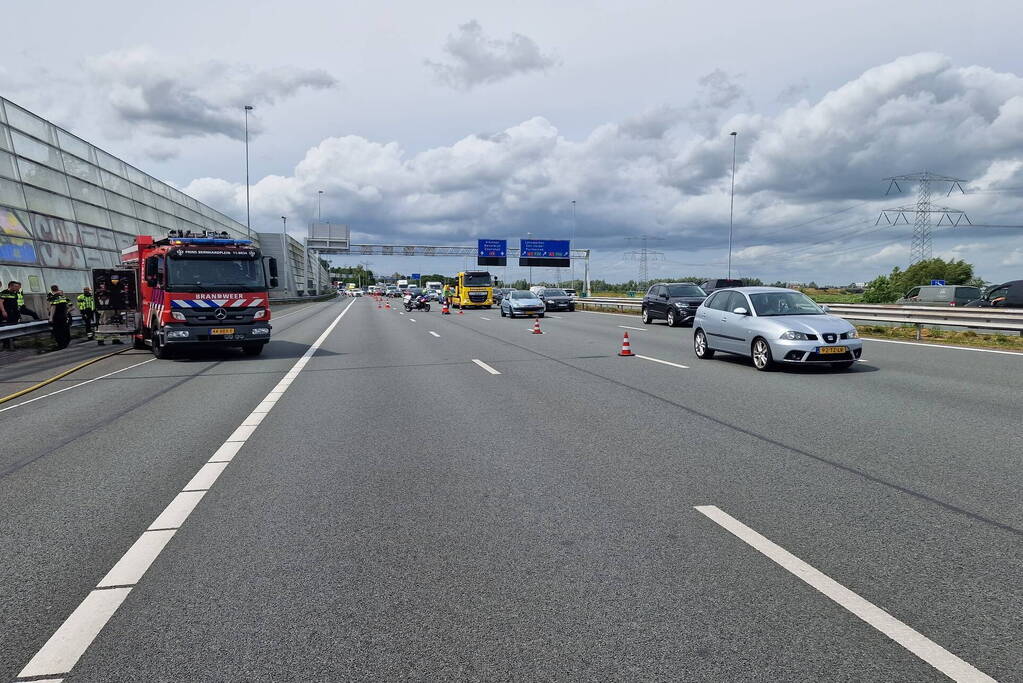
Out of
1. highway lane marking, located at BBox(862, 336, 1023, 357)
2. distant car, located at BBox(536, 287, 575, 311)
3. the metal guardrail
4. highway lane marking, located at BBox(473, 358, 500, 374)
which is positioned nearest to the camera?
highway lane marking, located at BBox(473, 358, 500, 374)

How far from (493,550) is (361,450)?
2987 millimetres

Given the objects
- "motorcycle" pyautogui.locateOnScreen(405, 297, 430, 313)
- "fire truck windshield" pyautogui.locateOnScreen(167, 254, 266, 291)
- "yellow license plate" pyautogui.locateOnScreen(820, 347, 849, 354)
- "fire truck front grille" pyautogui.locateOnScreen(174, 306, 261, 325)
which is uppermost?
"fire truck windshield" pyautogui.locateOnScreen(167, 254, 266, 291)

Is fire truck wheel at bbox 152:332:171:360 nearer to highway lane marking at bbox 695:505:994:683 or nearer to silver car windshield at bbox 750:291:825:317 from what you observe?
silver car windshield at bbox 750:291:825:317

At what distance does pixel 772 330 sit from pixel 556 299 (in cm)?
3220

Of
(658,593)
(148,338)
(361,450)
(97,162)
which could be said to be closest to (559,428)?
(361,450)

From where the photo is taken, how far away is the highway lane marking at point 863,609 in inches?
112

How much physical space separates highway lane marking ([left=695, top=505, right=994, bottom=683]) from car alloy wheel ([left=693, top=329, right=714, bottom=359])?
10659 millimetres

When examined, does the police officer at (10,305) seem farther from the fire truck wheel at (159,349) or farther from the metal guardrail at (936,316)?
the metal guardrail at (936,316)

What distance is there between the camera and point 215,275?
16.0 m

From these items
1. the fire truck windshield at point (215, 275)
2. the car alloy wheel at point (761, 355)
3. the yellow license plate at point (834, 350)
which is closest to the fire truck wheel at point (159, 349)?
the fire truck windshield at point (215, 275)

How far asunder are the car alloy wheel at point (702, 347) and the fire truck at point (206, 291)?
9115 mm

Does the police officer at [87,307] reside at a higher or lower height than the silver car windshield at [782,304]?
lower

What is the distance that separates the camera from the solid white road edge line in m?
2.97

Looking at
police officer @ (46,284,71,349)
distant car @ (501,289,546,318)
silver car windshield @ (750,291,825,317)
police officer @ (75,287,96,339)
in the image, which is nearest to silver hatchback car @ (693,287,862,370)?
silver car windshield @ (750,291,825,317)
